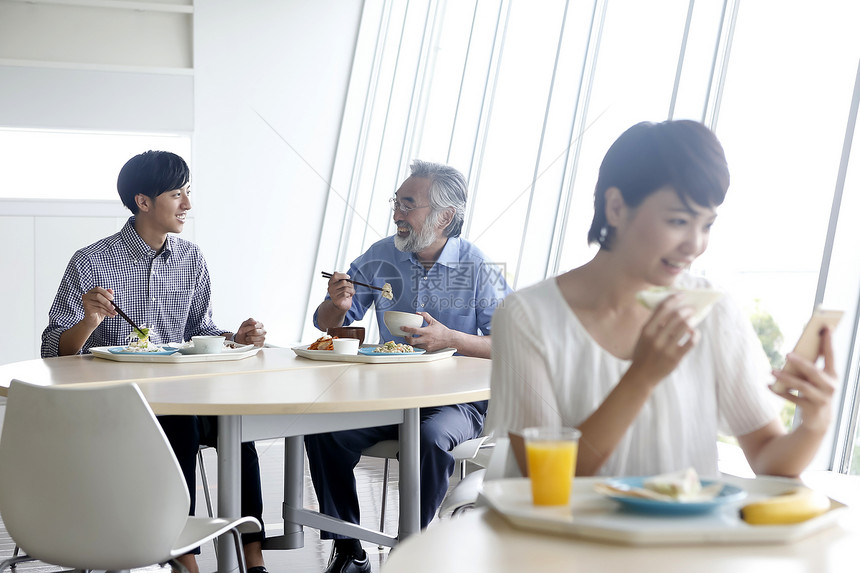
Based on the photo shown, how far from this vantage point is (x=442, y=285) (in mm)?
2607

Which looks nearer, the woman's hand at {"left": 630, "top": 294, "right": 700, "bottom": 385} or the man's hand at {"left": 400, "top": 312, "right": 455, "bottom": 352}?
the woman's hand at {"left": 630, "top": 294, "right": 700, "bottom": 385}

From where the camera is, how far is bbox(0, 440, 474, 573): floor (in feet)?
8.31

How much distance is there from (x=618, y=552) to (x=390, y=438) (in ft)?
4.77

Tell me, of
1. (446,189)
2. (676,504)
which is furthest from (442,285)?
(676,504)

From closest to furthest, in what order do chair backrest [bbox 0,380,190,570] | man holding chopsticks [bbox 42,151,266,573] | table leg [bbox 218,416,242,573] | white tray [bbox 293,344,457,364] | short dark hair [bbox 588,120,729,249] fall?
1. short dark hair [bbox 588,120,729,249]
2. chair backrest [bbox 0,380,190,570]
3. table leg [bbox 218,416,242,573]
4. white tray [bbox 293,344,457,364]
5. man holding chopsticks [bbox 42,151,266,573]

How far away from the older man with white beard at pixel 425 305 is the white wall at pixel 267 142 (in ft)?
11.5

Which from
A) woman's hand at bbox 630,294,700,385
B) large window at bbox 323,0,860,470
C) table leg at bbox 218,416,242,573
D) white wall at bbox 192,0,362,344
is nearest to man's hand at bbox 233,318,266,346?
table leg at bbox 218,416,242,573

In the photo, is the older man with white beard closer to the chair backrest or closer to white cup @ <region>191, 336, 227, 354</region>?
white cup @ <region>191, 336, 227, 354</region>

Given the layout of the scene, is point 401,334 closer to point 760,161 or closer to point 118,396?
point 118,396

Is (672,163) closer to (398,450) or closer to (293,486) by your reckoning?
(398,450)

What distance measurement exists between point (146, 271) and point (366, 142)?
12.3ft

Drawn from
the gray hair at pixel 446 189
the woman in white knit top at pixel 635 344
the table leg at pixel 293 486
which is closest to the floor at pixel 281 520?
the table leg at pixel 293 486

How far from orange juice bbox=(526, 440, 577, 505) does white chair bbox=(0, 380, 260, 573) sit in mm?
750

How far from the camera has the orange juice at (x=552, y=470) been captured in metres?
0.84
